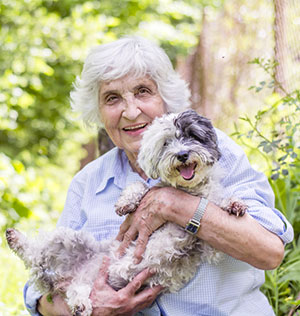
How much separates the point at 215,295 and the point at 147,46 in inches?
60.1

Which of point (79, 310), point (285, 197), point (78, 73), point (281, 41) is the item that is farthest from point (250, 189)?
point (78, 73)

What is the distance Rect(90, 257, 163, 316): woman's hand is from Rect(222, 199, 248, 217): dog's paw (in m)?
0.53

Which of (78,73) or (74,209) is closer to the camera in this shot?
(74,209)

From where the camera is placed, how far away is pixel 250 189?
8.49 ft

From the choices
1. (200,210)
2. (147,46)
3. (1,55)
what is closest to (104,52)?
(147,46)

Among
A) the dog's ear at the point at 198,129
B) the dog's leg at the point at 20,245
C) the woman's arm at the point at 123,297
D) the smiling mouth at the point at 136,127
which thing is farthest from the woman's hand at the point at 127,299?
the smiling mouth at the point at 136,127

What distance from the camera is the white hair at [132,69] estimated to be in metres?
2.90

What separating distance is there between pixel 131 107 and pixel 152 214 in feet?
2.15

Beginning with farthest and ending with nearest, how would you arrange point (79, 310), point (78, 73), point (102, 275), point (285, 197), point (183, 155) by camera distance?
point (78, 73) < point (285, 197) < point (102, 275) < point (79, 310) < point (183, 155)

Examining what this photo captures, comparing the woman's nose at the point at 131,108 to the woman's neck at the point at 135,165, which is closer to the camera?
the woman's nose at the point at 131,108

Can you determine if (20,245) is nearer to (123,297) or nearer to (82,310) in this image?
(82,310)

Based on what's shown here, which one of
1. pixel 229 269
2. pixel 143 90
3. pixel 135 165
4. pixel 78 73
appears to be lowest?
pixel 78 73

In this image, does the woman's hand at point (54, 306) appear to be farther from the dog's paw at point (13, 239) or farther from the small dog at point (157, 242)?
the dog's paw at point (13, 239)

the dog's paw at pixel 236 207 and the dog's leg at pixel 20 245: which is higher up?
the dog's paw at pixel 236 207
